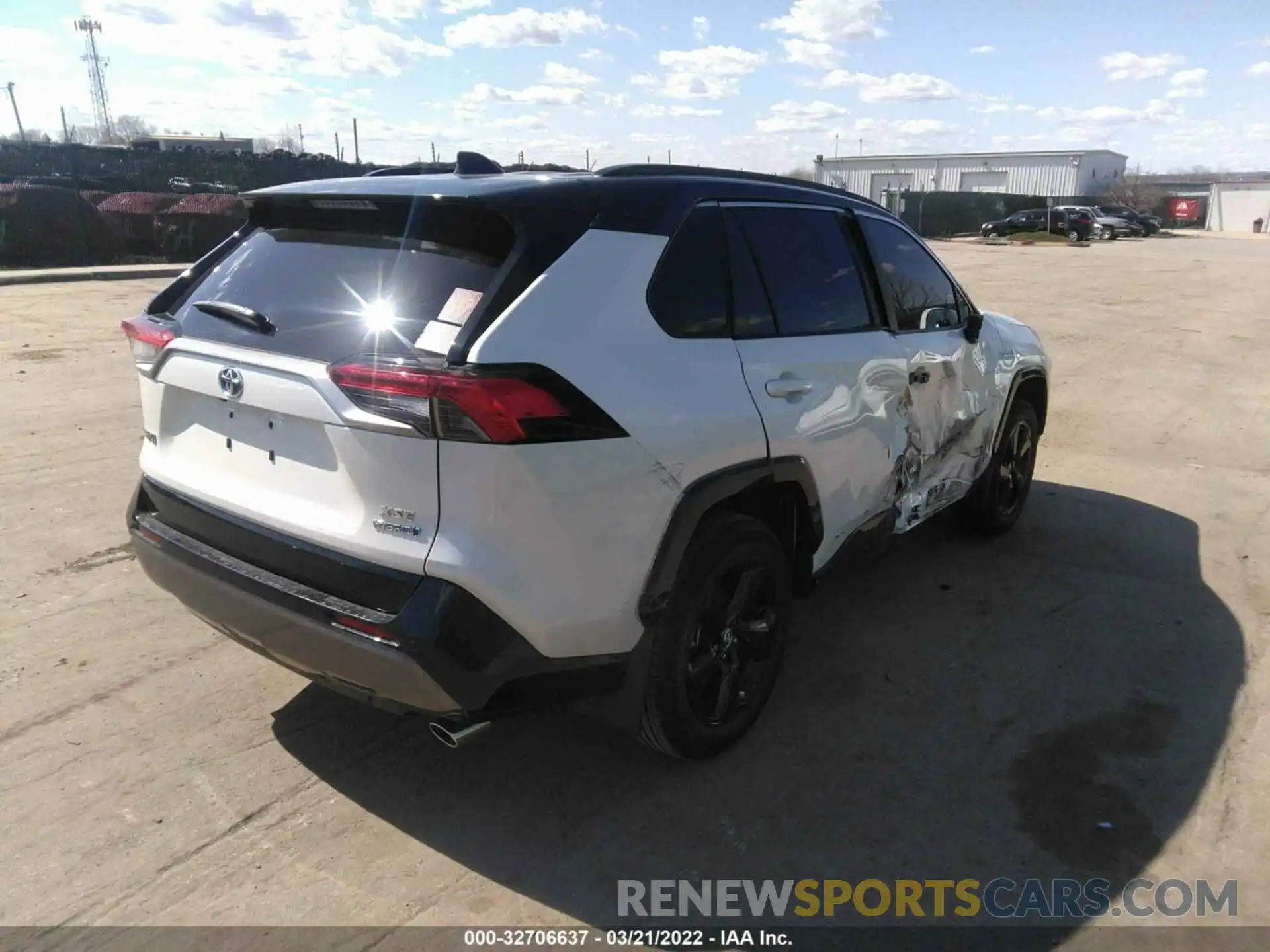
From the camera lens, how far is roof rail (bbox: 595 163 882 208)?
2.98 metres

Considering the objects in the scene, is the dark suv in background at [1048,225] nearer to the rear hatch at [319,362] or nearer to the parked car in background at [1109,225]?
the parked car in background at [1109,225]

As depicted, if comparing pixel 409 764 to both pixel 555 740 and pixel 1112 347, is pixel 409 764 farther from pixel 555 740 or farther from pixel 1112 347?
pixel 1112 347

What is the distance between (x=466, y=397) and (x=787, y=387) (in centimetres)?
131

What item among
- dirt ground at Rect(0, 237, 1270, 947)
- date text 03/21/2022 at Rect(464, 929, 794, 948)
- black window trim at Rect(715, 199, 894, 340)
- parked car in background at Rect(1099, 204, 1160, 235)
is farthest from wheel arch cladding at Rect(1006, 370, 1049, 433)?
parked car in background at Rect(1099, 204, 1160, 235)

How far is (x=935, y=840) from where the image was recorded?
2.91 m

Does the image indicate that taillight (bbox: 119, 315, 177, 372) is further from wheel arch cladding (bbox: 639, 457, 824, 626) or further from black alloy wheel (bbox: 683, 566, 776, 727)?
black alloy wheel (bbox: 683, 566, 776, 727)

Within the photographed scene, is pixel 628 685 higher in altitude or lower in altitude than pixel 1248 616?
higher

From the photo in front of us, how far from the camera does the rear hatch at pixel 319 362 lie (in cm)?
246

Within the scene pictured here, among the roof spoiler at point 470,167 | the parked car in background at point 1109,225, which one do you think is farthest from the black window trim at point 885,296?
the parked car in background at point 1109,225

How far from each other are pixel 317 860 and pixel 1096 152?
89.5m

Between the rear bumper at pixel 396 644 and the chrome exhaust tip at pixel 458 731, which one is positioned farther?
the chrome exhaust tip at pixel 458 731

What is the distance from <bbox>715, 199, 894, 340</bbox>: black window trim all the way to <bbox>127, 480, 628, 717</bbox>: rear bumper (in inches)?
49.8

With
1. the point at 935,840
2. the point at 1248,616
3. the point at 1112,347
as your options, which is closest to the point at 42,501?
the point at 935,840

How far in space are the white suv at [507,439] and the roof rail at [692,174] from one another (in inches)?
1.2
